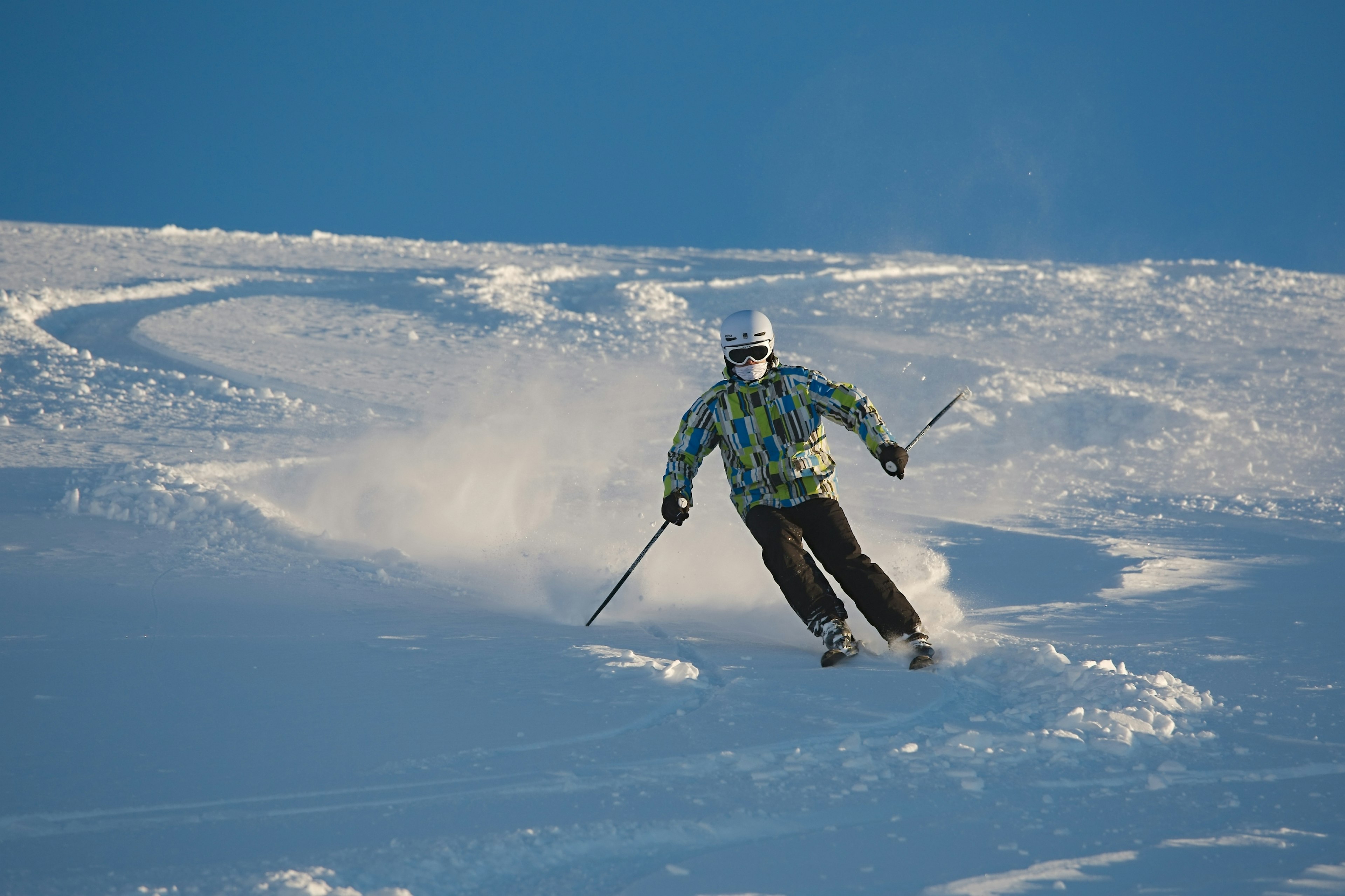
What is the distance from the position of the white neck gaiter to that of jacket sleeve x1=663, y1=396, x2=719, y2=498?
233mm

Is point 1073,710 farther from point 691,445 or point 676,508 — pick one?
point 691,445

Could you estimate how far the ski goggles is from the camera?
4965 millimetres

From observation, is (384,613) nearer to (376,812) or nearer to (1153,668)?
(376,812)

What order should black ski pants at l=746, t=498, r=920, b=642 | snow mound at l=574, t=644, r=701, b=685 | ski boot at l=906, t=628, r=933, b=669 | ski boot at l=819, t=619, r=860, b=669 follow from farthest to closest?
black ski pants at l=746, t=498, r=920, b=642, ski boot at l=819, t=619, r=860, b=669, ski boot at l=906, t=628, r=933, b=669, snow mound at l=574, t=644, r=701, b=685

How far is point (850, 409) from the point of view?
5004mm

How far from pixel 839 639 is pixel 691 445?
1269mm

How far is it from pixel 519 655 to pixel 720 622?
1.40 meters

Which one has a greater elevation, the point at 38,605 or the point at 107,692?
the point at 38,605

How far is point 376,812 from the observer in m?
2.97

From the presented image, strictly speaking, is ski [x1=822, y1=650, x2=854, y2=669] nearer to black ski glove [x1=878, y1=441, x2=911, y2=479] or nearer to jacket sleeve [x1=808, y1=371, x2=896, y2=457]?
black ski glove [x1=878, y1=441, x2=911, y2=479]

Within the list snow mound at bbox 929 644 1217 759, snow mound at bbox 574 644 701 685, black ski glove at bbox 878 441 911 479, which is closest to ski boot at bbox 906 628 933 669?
snow mound at bbox 929 644 1217 759

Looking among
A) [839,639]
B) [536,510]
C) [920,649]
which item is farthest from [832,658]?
[536,510]

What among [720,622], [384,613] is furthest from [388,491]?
[720,622]

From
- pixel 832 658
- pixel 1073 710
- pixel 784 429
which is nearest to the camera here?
pixel 1073 710
